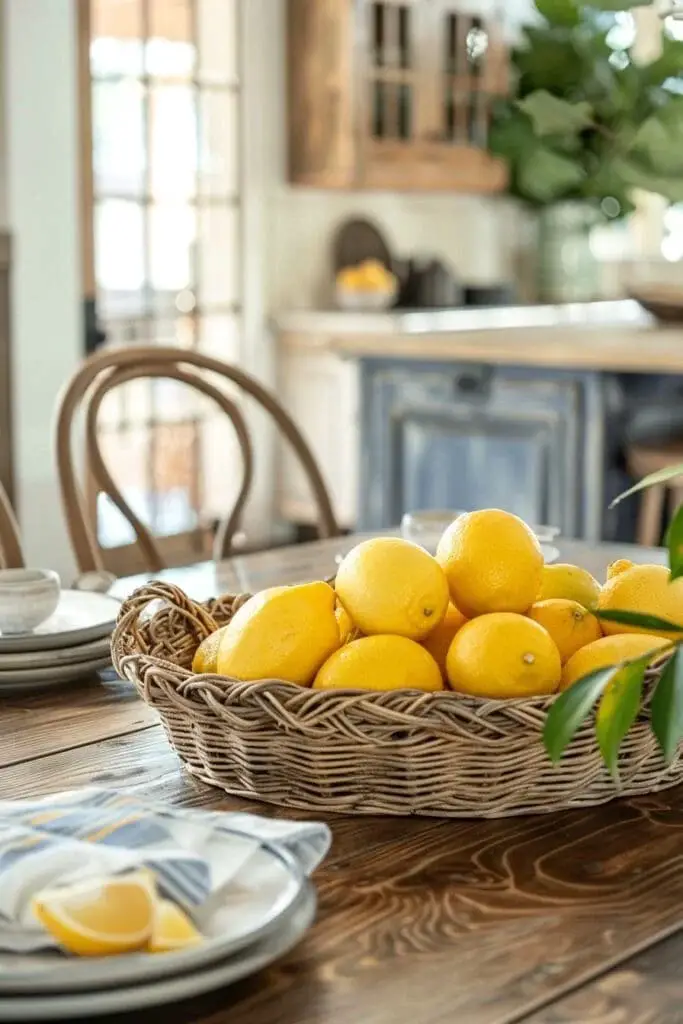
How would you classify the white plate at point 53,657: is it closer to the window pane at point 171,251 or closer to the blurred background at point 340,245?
the blurred background at point 340,245

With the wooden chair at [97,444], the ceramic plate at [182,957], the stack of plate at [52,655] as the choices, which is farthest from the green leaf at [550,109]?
the ceramic plate at [182,957]

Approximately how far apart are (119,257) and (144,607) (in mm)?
4346

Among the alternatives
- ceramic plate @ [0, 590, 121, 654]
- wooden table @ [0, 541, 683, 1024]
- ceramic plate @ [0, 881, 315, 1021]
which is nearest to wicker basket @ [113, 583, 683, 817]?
wooden table @ [0, 541, 683, 1024]

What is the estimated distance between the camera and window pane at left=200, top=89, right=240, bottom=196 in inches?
225

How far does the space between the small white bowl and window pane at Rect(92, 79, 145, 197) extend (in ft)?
13.0

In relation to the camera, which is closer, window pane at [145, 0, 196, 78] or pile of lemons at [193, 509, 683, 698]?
pile of lemons at [193, 509, 683, 698]

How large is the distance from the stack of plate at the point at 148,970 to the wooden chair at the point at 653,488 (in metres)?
2.63

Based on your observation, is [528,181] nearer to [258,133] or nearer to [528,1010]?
[258,133]

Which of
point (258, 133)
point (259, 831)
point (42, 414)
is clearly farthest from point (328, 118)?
point (259, 831)

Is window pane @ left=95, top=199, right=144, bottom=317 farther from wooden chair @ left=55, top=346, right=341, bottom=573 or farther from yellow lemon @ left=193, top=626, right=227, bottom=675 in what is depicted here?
yellow lemon @ left=193, top=626, right=227, bottom=675

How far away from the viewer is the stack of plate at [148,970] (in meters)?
0.75

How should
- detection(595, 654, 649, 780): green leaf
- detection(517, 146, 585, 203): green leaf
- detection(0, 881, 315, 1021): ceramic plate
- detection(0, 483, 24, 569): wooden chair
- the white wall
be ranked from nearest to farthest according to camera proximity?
detection(0, 881, 315, 1021): ceramic plate, detection(595, 654, 649, 780): green leaf, detection(0, 483, 24, 569): wooden chair, the white wall, detection(517, 146, 585, 203): green leaf

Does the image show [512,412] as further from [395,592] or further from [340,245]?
[340,245]

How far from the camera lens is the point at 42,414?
193 inches
